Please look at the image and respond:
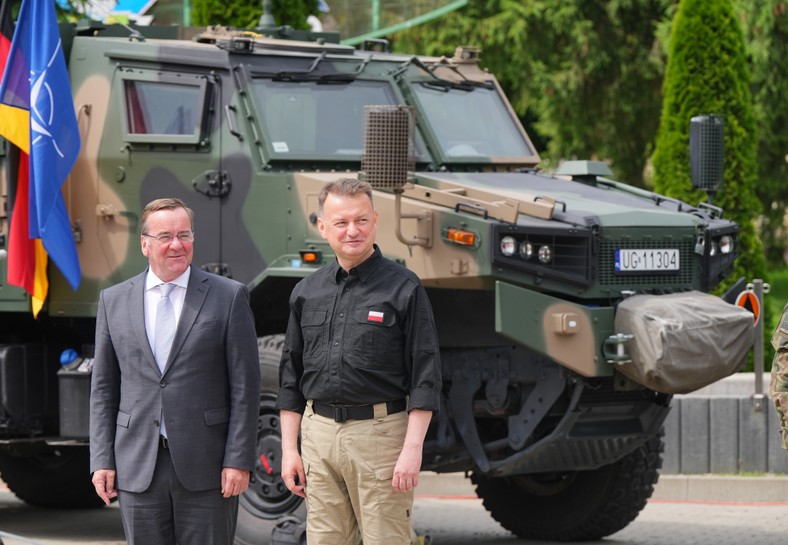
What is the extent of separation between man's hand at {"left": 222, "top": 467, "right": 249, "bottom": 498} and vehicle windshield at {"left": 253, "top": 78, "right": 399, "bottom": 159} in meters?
3.46

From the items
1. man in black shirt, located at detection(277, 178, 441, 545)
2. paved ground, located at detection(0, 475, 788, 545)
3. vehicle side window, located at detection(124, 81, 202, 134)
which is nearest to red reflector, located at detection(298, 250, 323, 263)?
vehicle side window, located at detection(124, 81, 202, 134)

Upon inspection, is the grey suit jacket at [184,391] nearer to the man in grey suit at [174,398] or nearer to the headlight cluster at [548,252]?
the man in grey suit at [174,398]

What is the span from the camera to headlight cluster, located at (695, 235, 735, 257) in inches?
340

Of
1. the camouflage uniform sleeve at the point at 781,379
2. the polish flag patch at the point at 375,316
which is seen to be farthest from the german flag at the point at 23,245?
the camouflage uniform sleeve at the point at 781,379

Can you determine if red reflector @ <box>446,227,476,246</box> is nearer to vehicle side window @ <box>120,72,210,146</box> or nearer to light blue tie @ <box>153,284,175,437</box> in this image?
vehicle side window @ <box>120,72,210,146</box>

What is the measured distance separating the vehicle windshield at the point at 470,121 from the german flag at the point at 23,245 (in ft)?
7.49

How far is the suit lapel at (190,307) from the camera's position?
5.69m

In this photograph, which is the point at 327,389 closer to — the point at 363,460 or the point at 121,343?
the point at 363,460

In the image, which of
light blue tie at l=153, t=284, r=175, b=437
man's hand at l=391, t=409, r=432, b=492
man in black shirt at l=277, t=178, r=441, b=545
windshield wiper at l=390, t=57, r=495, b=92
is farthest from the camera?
windshield wiper at l=390, t=57, r=495, b=92

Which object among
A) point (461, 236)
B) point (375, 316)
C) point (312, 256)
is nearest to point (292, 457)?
point (375, 316)

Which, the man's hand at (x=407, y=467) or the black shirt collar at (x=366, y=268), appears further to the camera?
the black shirt collar at (x=366, y=268)

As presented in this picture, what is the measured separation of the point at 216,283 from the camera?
585 cm

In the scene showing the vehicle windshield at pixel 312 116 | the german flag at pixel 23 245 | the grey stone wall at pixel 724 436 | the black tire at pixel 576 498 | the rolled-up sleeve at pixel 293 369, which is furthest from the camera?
the grey stone wall at pixel 724 436

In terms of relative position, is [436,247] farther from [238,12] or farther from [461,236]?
[238,12]
